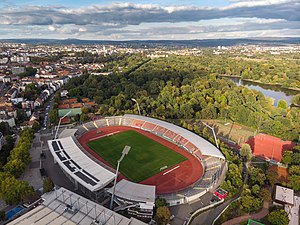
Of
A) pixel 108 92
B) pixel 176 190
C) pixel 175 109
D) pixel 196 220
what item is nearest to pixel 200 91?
pixel 175 109

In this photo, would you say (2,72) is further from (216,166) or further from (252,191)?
(252,191)

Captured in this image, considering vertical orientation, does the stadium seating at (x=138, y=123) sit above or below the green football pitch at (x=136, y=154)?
above

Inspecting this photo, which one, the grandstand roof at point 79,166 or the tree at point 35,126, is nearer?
the grandstand roof at point 79,166

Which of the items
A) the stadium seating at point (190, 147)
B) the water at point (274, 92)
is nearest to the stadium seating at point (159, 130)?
the stadium seating at point (190, 147)

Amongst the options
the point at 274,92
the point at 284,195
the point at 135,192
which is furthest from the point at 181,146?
the point at 274,92

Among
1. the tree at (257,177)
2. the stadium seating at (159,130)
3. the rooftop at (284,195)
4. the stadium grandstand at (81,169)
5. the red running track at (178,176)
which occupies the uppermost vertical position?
the stadium grandstand at (81,169)

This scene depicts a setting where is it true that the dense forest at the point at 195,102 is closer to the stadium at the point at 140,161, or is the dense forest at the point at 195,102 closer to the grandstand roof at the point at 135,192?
the stadium at the point at 140,161

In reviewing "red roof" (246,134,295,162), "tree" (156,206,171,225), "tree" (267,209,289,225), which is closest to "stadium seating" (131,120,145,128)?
"red roof" (246,134,295,162)
